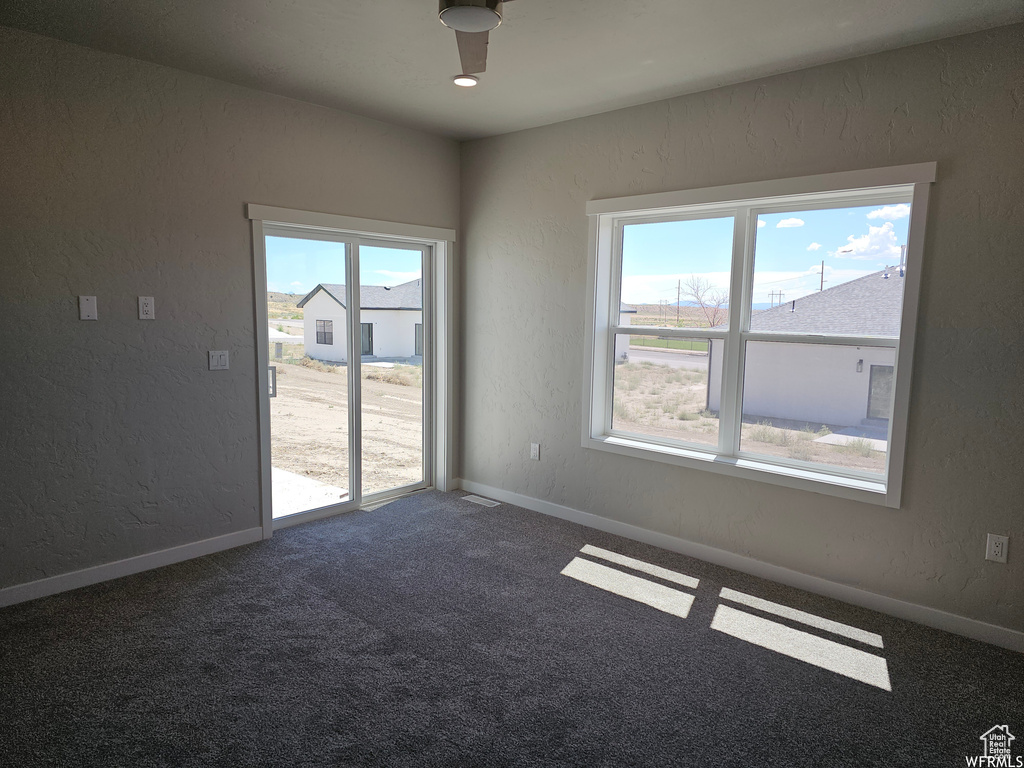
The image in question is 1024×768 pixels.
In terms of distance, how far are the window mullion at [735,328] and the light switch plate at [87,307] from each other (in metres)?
3.31

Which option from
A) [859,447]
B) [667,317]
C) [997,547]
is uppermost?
[667,317]

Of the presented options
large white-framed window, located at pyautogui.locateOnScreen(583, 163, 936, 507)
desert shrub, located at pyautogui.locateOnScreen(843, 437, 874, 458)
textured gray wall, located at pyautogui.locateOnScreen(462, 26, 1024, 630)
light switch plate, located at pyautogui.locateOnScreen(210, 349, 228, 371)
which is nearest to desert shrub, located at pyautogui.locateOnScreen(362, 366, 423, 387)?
textured gray wall, located at pyautogui.locateOnScreen(462, 26, 1024, 630)

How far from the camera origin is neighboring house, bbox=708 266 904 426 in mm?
3111

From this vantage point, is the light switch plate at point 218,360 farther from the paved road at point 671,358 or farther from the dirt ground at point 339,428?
the paved road at point 671,358

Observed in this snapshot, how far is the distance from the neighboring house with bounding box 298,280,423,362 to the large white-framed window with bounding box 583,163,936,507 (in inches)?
55.0

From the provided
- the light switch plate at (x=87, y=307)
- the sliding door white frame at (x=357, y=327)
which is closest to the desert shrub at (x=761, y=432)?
the sliding door white frame at (x=357, y=327)

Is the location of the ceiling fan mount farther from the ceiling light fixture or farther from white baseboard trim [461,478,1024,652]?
white baseboard trim [461,478,1024,652]

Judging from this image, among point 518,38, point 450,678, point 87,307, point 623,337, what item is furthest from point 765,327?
point 87,307

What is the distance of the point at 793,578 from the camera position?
3354 mm

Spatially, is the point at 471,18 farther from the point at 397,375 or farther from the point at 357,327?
the point at 397,375

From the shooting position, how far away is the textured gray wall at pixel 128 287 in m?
2.91

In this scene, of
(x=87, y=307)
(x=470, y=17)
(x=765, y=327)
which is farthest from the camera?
(x=765, y=327)

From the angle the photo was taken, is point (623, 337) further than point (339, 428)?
No

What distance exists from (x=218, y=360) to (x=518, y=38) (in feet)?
7.60
